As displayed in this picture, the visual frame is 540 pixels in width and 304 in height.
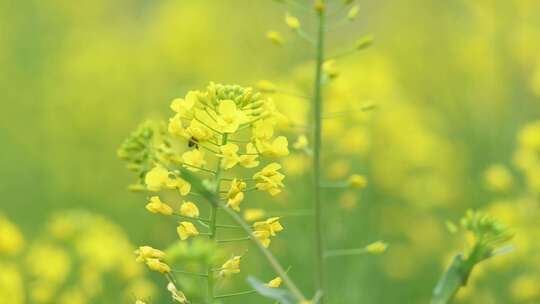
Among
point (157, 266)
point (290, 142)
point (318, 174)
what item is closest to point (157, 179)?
point (157, 266)

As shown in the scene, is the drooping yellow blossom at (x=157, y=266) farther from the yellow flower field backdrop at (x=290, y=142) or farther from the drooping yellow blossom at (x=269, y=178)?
the drooping yellow blossom at (x=269, y=178)

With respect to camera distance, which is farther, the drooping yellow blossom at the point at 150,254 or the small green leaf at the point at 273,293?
the drooping yellow blossom at the point at 150,254

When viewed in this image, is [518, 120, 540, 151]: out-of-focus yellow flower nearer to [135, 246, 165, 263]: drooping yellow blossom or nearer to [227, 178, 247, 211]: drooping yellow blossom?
[227, 178, 247, 211]: drooping yellow blossom

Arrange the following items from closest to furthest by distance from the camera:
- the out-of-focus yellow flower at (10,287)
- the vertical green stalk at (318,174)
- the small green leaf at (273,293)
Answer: the small green leaf at (273,293) < the vertical green stalk at (318,174) < the out-of-focus yellow flower at (10,287)

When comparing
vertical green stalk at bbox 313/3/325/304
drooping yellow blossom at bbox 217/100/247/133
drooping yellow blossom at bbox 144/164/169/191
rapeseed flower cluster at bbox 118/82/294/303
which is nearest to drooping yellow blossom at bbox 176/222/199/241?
rapeseed flower cluster at bbox 118/82/294/303

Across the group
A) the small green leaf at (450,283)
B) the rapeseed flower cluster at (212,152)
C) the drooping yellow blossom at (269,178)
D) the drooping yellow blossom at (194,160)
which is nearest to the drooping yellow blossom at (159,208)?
the rapeseed flower cluster at (212,152)

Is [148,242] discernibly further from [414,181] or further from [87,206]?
[414,181]

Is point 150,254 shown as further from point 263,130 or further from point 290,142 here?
point 290,142

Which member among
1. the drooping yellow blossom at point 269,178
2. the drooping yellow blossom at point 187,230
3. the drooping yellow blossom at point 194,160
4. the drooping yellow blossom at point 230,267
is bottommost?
the drooping yellow blossom at point 230,267
